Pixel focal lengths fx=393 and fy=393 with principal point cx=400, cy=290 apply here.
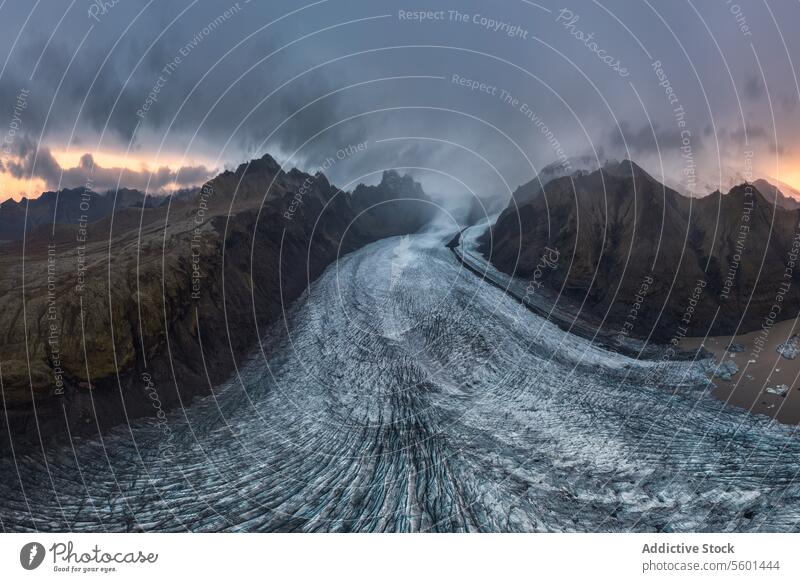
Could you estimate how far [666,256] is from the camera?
2272 centimetres

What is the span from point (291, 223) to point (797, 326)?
28.5 metres

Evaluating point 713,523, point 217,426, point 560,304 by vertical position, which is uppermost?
point 560,304

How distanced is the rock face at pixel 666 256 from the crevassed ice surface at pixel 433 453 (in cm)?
597

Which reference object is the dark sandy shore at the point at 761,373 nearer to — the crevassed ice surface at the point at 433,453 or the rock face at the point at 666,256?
the crevassed ice surface at the point at 433,453

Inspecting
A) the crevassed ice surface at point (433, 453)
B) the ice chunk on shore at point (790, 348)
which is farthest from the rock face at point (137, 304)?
the ice chunk on shore at point (790, 348)

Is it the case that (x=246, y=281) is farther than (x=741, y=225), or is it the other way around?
(x=741, y=225)

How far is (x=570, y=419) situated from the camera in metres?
12.7

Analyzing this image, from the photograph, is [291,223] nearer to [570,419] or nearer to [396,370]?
[396,370]

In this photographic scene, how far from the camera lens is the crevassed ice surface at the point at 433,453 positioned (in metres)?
8.91

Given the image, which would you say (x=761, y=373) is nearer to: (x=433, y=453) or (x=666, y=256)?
(x=666, y=256)

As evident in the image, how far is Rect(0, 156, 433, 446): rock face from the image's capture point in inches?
422

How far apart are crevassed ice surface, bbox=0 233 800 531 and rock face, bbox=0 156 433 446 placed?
47.1 inches

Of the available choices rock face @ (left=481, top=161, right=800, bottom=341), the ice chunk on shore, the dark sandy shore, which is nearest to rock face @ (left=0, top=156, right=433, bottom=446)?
rock face @ (left=481, top=161, right=800, bottom=341)

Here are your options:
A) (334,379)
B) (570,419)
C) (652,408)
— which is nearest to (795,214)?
(652,408)
